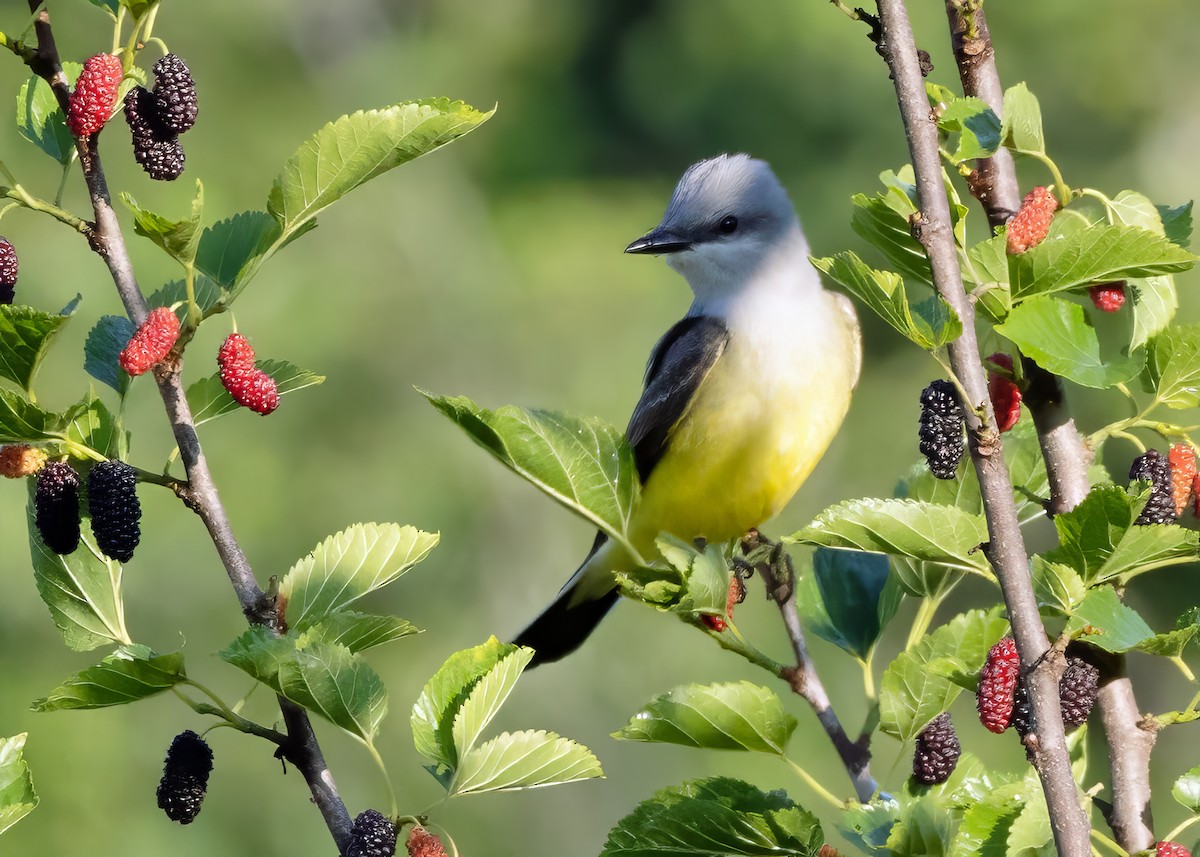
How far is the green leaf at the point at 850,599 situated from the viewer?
1.85 m

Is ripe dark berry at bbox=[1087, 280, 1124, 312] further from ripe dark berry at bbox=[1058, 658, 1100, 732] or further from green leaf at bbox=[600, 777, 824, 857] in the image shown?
green leaf at bbox=[600, 777, 824, 857]

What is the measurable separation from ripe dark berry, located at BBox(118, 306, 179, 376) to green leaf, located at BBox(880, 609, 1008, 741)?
818 mm

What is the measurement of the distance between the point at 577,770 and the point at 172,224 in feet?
2.19

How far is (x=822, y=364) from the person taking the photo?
12.1 feet

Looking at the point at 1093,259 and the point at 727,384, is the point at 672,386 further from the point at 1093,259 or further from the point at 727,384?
the point at 1093,259

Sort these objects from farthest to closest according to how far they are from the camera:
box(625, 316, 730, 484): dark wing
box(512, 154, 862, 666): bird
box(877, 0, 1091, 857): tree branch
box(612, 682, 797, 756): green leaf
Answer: box(625, 316, 730, 484): dark wing → box(512, 154, 862, 666): bird → box(612, 682, 797, 756): green leaf → box(877, 0, 1091, 857): tree branch

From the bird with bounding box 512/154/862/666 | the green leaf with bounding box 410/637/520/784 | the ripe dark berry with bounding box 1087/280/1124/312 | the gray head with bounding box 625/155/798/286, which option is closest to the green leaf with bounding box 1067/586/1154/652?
the ripe dark berry with bounding box 1087/280/1124/312

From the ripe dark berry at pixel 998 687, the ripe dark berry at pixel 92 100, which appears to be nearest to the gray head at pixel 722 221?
the ripe dark berry at pixel 92 100

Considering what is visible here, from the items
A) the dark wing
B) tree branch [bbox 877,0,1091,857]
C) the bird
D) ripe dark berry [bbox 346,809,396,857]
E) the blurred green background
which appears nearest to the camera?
tree branch [bbox 877,0,1091,857]

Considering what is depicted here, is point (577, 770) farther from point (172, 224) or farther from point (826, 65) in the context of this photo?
point (826, 65)

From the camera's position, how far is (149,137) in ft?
5.46

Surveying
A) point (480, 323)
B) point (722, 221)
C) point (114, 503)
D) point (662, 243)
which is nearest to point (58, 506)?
point (114, 503)

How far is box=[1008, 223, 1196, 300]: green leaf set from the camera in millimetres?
1458

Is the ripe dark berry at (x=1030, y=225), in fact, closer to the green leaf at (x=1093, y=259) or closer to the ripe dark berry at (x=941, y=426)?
the green leaf at (x=1093, y=259)
